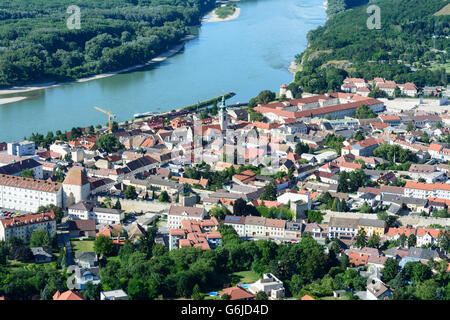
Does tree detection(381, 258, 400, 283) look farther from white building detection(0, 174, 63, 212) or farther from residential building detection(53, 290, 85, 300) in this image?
white building detection(0, 174, 63, 212)

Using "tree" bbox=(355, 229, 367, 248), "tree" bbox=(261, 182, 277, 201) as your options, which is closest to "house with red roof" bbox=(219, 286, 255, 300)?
"tree" bbox=(355, 229, 367, 248)

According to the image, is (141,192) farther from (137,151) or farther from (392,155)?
(392,155)

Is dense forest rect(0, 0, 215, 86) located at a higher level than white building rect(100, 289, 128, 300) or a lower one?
higher

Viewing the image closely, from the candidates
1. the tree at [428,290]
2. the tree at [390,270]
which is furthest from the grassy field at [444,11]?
the tree at [428,290]

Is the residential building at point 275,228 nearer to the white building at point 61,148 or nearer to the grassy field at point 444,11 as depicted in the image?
the white building at point 61,148

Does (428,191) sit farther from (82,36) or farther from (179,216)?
(82,36)

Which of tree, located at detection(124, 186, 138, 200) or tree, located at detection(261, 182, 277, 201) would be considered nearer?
tree, located at detection(261, 182, 277, 201)
